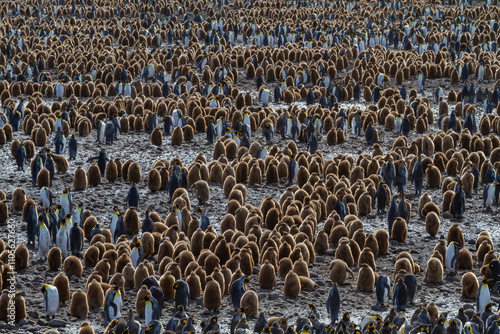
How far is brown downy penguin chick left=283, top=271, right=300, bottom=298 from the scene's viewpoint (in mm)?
8867

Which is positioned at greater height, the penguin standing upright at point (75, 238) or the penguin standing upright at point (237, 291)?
the penguin standing upright at point (75, 238)

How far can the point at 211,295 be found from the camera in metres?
8.55

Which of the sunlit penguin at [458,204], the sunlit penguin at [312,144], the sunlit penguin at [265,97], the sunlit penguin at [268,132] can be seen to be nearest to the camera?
the sunlit penguin at [458,204]

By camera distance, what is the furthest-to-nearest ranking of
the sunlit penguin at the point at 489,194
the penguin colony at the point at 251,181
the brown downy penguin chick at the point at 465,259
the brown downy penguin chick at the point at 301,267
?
the sunlit penguin at the point at 489,194
the brown downy penguin chick at the point at 465,259
the brown downy penguin chick at the point at 301,267
the penguin colony at the point at 251,181

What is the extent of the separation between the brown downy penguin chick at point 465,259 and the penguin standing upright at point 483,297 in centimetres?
115

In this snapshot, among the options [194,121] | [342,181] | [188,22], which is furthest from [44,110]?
[188,22]

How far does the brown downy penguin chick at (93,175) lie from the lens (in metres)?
12.9

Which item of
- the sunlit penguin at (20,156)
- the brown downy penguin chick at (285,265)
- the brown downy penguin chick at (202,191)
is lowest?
the brown downy penguin chick at (285,265)

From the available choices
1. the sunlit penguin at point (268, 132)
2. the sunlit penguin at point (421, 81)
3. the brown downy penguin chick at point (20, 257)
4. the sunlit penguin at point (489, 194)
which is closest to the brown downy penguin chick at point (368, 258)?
the sunlit penguin at point (489, 194)

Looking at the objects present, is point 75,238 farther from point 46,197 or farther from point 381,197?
point 381,197

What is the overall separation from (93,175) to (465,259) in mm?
→ 6419

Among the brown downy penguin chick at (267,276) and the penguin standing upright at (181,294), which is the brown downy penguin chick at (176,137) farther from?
the penguin standing upright at (181,294)

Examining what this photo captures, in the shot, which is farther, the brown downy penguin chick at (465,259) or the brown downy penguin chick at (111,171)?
the brown downy penguin chick at (111,171)

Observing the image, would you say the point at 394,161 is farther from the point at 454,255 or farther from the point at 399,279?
the point at 399,279
